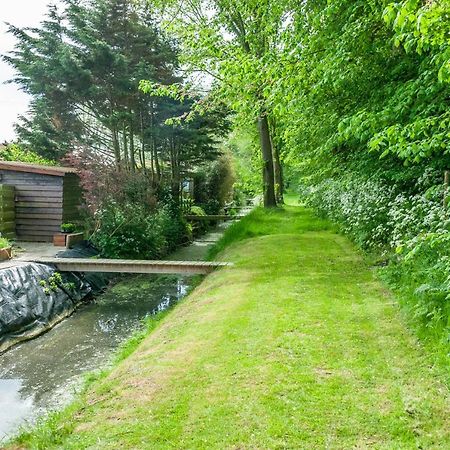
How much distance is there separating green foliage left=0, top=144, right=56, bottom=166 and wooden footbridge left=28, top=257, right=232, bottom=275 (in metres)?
6.75

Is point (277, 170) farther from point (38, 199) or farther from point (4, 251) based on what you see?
point (4, 251)

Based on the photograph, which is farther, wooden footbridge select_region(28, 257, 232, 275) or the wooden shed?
the wooden shed

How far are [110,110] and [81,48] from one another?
1.97 m

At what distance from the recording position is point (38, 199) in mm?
12062

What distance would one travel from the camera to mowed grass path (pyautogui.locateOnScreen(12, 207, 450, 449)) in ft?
8.79

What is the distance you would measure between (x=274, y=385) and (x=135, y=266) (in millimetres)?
5970

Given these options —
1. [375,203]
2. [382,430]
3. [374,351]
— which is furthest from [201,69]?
[382,430]

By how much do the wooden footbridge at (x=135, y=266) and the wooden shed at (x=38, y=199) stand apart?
3.23 m

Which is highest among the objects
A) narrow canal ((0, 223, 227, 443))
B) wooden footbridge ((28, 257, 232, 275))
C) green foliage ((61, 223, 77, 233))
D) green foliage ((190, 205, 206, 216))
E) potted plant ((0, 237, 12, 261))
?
green foliage ((190, 205, 206, 216))

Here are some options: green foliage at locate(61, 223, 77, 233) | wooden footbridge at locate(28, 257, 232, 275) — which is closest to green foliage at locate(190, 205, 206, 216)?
green foliage at locate(61, 223, 77, 233)

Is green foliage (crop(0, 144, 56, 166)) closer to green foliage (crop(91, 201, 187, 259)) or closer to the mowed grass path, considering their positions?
green foliage (crop(91, 201, 187, 259))

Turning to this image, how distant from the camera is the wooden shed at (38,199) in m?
11.9

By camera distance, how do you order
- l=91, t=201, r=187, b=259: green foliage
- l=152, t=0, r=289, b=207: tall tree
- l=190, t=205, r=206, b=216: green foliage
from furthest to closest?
l=190, t=205, r=206, b=216: green foliage
l=91, t=201, r=187, b=259: green foliage
l=152, t=0, r=289, b=207: tall tree

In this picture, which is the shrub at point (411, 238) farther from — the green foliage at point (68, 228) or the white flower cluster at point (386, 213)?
the green foliage at point (68, 228)
